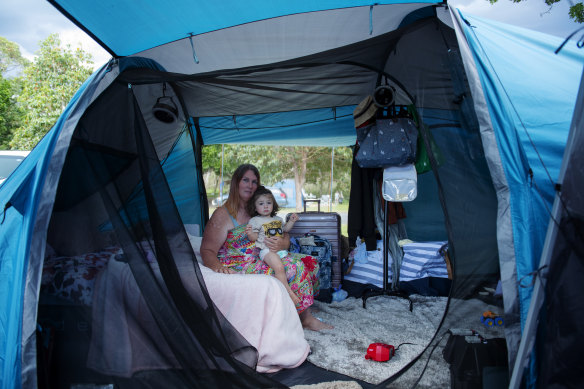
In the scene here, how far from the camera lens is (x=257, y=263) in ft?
9.36

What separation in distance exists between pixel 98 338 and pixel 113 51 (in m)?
2.12

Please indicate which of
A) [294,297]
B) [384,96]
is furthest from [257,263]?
[384,96]

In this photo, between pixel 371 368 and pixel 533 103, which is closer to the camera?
pixel 533 103

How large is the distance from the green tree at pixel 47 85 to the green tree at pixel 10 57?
12324 millimetres

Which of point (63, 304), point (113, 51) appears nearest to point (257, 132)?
point (113, 51)

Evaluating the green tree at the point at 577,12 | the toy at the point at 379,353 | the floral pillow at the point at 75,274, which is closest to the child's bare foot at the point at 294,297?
the toy at the point at 379,353

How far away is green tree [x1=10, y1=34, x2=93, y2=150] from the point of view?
11734 mm

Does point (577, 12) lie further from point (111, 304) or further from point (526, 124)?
point (111, 304)

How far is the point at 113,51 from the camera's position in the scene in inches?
111

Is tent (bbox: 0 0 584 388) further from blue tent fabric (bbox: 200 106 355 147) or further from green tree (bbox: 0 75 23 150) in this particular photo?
green tree (bbox: 0 75 23 150)

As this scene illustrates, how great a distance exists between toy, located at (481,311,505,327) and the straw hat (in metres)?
1.81

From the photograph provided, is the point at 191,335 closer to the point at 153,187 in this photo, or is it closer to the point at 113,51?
the point at 153,187

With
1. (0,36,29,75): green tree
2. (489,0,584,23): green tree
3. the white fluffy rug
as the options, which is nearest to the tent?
the white fluffy rug

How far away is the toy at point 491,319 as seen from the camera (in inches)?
65.6
